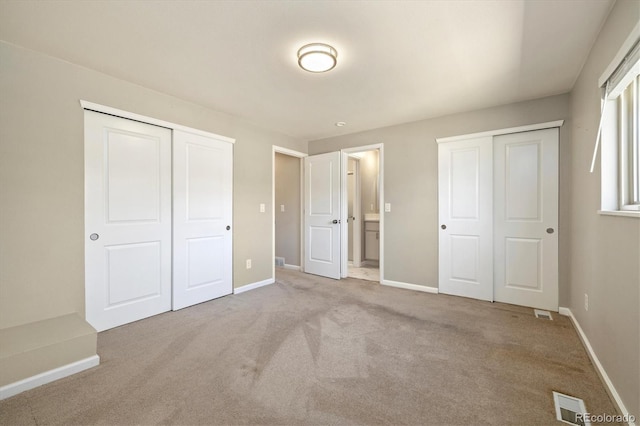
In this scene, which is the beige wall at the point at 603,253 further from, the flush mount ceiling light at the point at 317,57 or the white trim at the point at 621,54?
the flush mount ceiling light at the point at 317,57

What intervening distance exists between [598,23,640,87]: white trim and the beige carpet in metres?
2.00

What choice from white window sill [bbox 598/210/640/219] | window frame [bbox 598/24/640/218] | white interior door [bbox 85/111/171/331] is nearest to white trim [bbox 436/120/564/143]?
window frame [bbox 598/24/640/218]

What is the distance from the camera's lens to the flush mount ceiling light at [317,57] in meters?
2.14

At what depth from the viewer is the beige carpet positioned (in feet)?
5.12

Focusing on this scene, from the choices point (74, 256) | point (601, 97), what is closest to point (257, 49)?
point (74, 256)

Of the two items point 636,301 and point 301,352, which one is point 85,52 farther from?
point 636,301

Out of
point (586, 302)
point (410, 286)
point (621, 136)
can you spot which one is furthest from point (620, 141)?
point (410, 286)

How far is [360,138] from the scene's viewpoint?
447cm

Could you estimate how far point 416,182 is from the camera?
13.0 feet

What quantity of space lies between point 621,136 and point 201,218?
12.7 ft

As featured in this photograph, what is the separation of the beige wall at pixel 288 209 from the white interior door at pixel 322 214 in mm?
331

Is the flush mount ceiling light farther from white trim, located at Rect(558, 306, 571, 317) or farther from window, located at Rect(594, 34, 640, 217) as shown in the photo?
white trim, located at Rect(558, 306, 571, 317)

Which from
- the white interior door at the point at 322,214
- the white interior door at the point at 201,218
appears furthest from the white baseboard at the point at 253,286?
the white interior door at the point at 322,214

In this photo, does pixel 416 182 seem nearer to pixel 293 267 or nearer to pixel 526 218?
pixel 526 218
